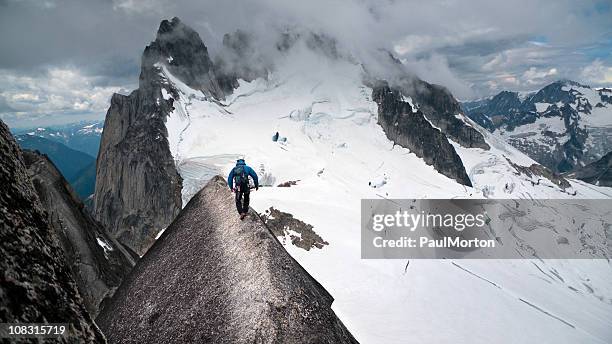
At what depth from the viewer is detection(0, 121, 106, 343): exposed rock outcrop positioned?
4289 mm

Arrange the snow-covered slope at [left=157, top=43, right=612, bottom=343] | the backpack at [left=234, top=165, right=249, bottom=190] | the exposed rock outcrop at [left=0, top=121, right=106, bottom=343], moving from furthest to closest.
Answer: the snow-covered slope at [left=157, top=43, right=612, bottom=343], the backpack at [left=234, top=165, right=249, bottom=190], the exposed rock outcrop at [left=0, top=121, right=106, bottom=343]

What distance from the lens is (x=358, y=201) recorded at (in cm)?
8262

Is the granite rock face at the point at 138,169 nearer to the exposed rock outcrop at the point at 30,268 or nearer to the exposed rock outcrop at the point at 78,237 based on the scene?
the exposed rock outcrop at the point at 78,237

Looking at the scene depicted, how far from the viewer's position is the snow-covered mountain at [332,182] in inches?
1813

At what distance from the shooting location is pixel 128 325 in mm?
9219

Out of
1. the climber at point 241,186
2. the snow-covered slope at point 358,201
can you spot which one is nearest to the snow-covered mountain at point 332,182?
the snow-covered slope at point 358,201

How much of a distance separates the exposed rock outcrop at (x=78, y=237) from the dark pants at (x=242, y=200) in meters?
11.9

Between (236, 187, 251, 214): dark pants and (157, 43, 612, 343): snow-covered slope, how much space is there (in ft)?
92.1

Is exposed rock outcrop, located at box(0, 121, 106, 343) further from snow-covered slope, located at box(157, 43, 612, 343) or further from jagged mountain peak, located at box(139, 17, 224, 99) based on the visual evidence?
jagged mountain peak, located at box(139, 17, 224, 99)

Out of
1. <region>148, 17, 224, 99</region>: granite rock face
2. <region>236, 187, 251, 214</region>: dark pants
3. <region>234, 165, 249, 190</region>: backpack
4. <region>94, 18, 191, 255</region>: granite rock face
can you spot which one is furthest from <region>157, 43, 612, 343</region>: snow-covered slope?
<region>236, 187, 251, 214</region>: dark pants

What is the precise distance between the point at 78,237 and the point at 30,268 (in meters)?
19.6

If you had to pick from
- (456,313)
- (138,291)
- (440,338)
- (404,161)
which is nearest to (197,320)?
(138,291)

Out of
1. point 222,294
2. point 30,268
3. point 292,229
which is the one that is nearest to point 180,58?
point 292,229

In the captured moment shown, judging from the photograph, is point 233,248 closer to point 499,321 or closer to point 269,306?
point 269,306
